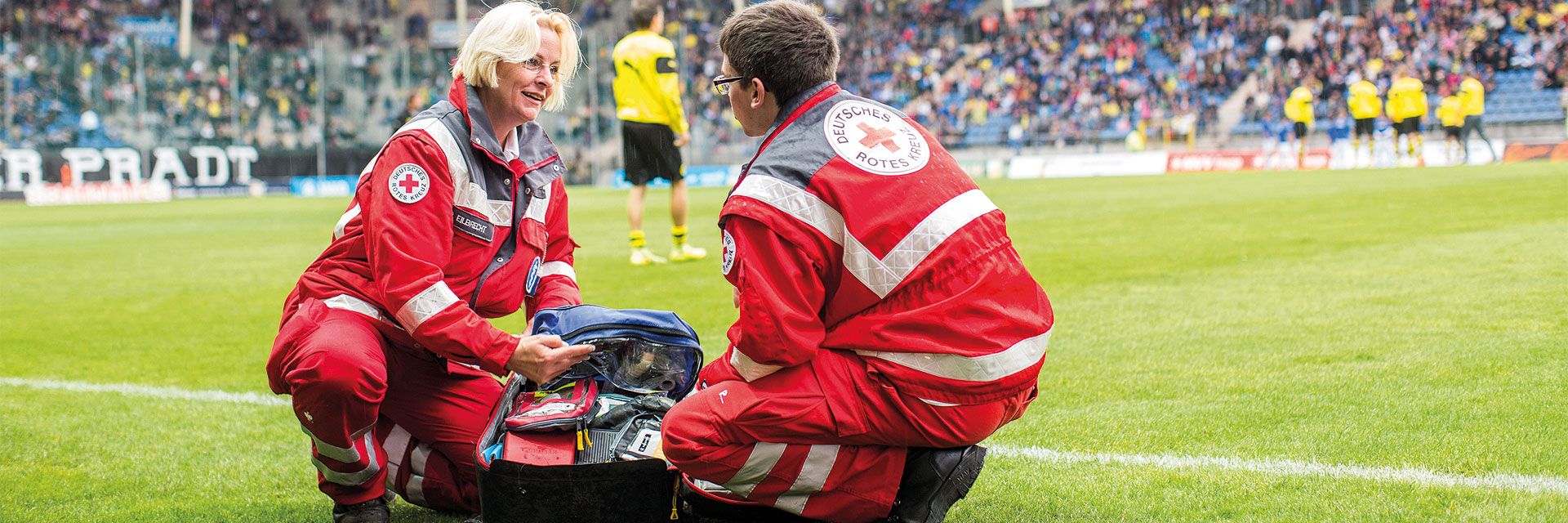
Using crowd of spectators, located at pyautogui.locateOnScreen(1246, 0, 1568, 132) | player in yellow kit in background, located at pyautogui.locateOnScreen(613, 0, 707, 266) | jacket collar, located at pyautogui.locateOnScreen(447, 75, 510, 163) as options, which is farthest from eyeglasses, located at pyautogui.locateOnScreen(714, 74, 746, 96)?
crowd of spectators, located at pyautogui.locateOnScreen(1246, 0, 1568, 132)

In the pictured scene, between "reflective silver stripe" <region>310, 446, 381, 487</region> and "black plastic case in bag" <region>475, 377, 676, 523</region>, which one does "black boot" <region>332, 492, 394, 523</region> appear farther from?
"black plastic case in bag" <region>475, 377, 676, 523</region>

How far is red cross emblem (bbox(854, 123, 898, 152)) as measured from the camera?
2.85m

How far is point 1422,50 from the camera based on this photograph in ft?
105

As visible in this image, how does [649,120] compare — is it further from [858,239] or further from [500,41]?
[858,239]

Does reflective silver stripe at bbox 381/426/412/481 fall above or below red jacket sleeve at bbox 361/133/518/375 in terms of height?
below

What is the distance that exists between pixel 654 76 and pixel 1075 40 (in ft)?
101

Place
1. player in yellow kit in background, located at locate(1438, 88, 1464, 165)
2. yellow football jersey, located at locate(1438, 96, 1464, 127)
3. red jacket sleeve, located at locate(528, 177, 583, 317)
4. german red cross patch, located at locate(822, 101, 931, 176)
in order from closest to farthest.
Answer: german red cross patch, located at locate(822, 101, 931, 176) < red jacket sleeve, located at locate(528, 177, 583, 317) < yellow football jersey, located at locate(1438, 96, 1464, 127) < player in yellow kit in background, located at locate(1438, 88, 1464, 165)

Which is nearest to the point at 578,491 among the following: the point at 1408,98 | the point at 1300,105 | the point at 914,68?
the point at 1408,98

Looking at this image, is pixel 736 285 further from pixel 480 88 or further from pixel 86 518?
pixel 86 518

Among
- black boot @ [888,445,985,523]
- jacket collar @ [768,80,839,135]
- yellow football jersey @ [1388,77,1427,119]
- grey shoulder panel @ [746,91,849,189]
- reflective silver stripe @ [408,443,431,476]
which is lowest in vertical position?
yellow football jersey @ [1388,77,1427,119]

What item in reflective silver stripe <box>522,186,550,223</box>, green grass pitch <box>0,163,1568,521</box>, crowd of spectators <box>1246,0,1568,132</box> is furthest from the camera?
crowd of spectators <box>1246,0,1568,132</box>

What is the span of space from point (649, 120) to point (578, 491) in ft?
26.8

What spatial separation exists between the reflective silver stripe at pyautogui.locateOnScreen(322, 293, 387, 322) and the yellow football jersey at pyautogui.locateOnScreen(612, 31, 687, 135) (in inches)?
293

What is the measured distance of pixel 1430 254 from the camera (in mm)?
8844
